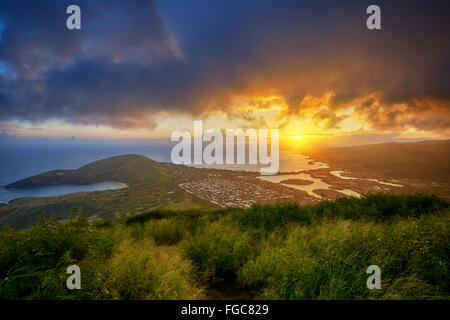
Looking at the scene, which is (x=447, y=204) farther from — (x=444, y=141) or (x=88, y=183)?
(x=88, y=183)

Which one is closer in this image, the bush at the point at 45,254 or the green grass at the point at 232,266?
the bush at the point at 45,254

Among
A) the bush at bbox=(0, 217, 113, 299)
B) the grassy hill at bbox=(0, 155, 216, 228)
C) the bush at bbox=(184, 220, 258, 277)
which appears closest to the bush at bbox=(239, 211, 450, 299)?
the bush at bbox=(184, 220, 258, 277)

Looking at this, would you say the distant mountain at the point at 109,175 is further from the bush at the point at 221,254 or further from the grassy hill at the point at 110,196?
the bush at the point at 221,254

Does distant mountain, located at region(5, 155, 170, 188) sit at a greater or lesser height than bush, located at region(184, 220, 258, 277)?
lesser

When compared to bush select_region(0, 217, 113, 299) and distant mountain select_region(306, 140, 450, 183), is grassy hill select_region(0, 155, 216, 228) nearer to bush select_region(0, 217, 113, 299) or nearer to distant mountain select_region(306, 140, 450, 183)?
bush select_region(0, 217, 113, 299)

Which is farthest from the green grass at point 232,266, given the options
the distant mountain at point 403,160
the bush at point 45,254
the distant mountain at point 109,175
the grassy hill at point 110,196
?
the distant mountain at point 109,175
